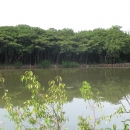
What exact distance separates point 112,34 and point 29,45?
9953 mm

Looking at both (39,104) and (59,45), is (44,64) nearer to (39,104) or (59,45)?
(59,45)

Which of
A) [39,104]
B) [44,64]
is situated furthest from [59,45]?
[39,104]

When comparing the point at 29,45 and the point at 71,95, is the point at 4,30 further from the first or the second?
the point at 71,95

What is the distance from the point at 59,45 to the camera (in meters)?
24.7

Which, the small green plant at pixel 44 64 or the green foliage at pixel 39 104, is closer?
the green foliage at pixel 39 104

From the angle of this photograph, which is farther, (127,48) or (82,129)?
(127,48)

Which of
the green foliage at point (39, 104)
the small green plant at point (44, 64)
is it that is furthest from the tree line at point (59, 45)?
the green foliage at point (39, 104)

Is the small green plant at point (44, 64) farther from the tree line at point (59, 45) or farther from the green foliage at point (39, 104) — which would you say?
the green foliage at point (39, 104)

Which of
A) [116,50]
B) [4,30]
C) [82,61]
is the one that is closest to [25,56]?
[4,30]

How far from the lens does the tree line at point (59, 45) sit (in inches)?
904

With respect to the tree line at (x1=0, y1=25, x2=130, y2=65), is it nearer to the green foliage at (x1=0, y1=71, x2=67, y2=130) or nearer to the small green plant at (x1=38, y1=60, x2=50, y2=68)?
the small green plant at (x1=38, y1=60, x2=50, y2=68)

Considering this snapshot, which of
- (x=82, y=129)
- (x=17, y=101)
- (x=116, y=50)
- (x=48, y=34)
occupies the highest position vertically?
(x=48, y=34)

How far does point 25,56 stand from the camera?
2536cm

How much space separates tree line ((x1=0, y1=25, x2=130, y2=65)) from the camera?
904 inches
